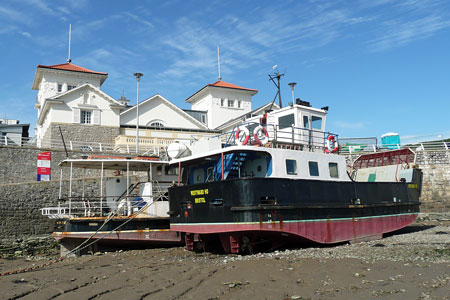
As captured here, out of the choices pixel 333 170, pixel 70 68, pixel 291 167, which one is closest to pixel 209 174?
pixel 291 167

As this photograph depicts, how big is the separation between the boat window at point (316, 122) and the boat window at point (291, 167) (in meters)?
2.91

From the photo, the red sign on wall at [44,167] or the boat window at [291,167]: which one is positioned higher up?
the red sign on wall at [44,167]

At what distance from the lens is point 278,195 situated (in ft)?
32.0

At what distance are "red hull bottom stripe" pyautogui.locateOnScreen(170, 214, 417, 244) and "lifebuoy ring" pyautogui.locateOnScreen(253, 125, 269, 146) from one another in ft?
8.16

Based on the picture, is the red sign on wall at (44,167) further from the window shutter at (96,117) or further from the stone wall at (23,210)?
the window shutter at (96,117)

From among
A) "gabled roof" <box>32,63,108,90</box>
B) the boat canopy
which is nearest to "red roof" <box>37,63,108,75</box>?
"gabled roof" <box>32,63,108,90</box>

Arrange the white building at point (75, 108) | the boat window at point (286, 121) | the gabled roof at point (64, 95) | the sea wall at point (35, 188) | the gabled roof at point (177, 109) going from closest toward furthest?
the boat window at point (286, 121), the sea wall at point (35, 188), the gabled roof at point (64, 95), the white building at point (75, 108), the gabled roof at point (177, 109)

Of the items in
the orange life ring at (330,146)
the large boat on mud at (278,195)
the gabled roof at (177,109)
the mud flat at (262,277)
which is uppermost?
the gabled roof at (177,109)

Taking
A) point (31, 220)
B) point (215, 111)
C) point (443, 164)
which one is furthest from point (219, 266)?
point (215, 111)

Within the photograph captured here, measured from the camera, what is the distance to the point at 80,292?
6.49 meters

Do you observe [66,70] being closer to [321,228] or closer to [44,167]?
[44,167]

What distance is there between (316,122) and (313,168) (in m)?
2.63

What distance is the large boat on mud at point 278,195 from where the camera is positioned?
956 centimetres

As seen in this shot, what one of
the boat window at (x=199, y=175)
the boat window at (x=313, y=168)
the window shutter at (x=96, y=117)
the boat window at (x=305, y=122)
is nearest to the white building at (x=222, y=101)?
the window shutter at (x=96, y=117)
